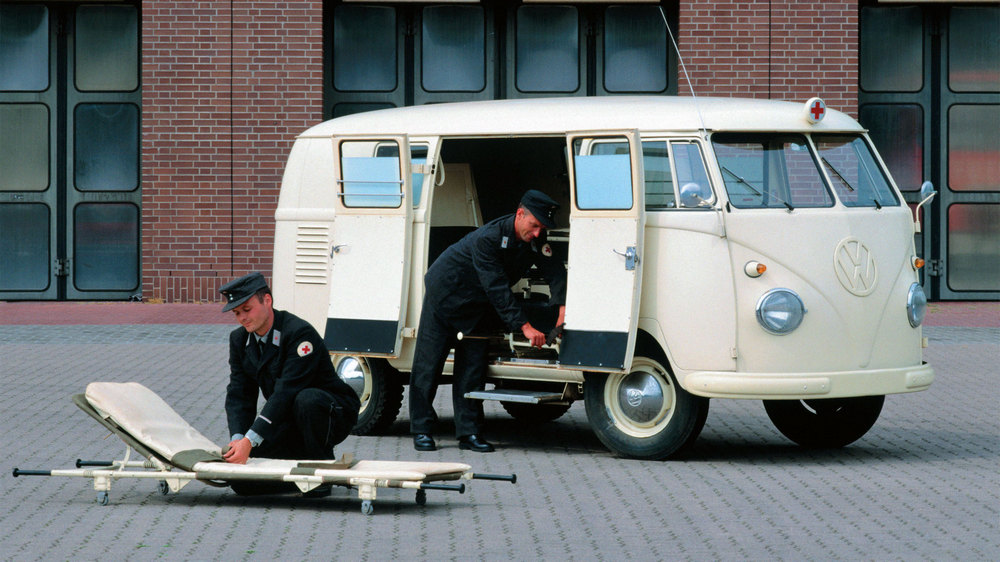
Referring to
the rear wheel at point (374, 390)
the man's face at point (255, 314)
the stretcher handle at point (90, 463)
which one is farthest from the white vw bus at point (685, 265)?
the stretcher handle at point (90, 463)

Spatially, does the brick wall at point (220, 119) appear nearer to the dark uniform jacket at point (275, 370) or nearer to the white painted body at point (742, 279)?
the white painted body at point (742, 279)

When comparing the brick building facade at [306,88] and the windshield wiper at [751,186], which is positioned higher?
the brick building facade at [306,88]

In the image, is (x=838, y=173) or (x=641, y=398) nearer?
(x=641, y=398)

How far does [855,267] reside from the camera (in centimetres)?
975

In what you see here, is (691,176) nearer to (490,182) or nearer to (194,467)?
(490,182)

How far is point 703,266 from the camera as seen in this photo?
31.6ft

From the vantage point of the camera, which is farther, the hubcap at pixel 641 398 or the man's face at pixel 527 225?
the man's face at pixel 527 225

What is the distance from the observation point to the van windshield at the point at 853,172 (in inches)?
397

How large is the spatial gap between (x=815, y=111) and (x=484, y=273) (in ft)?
7.44

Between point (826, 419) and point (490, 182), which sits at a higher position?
point (490, 182)

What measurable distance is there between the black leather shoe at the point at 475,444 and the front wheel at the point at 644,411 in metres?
0.72

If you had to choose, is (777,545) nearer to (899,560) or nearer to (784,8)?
(899,560)

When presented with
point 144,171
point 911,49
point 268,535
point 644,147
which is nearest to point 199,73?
point 144,171

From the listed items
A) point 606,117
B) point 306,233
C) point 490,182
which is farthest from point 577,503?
point 490,182
